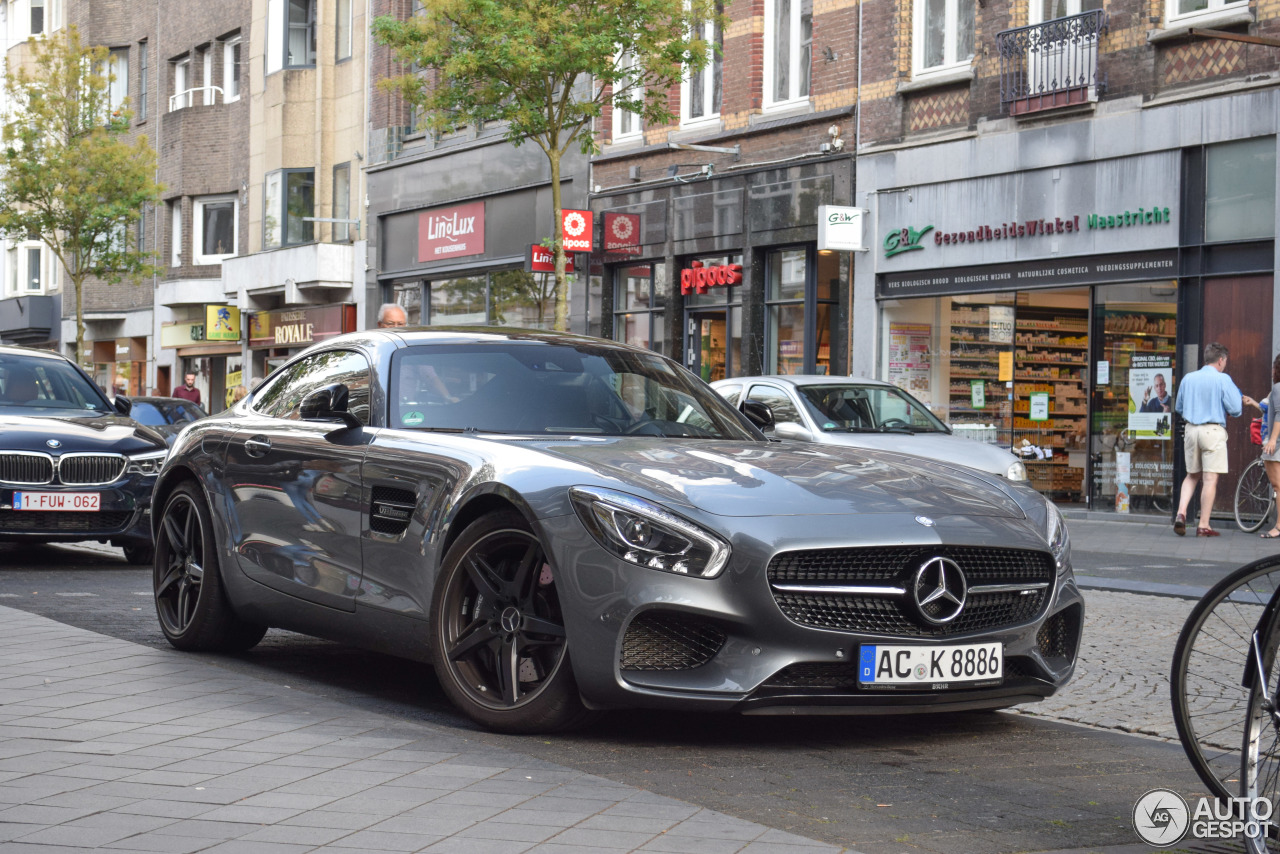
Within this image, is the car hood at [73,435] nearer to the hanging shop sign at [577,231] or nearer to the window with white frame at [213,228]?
the hanging shop sign at [577,231]

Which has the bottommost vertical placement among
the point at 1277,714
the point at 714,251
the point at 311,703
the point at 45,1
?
the point at 311,703

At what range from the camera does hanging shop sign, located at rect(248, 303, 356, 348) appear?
3612cm

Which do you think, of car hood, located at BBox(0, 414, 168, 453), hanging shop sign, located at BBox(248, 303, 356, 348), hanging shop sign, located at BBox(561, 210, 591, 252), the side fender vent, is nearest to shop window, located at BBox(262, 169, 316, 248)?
hanging shop sign, located at BBox(248, 303, 356, 348)

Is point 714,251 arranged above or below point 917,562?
above

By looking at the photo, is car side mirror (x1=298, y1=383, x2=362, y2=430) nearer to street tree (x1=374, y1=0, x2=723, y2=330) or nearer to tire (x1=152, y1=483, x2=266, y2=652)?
tire (x1=152, y1=483, x2=266, y2=652)

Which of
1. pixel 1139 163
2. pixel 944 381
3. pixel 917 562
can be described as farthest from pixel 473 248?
pixel 917 562

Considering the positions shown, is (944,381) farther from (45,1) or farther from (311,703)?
(45,1)

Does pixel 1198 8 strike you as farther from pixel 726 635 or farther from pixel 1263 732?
pixel 1263 732

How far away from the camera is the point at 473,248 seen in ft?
104

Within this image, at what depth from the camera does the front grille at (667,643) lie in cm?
506

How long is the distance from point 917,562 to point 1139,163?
49.1ft

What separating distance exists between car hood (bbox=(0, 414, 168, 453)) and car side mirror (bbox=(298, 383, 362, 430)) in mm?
5647

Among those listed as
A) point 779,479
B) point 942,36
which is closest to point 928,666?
point 779,479

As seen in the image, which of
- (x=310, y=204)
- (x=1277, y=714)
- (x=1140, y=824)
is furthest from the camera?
(x=310, y=204)
